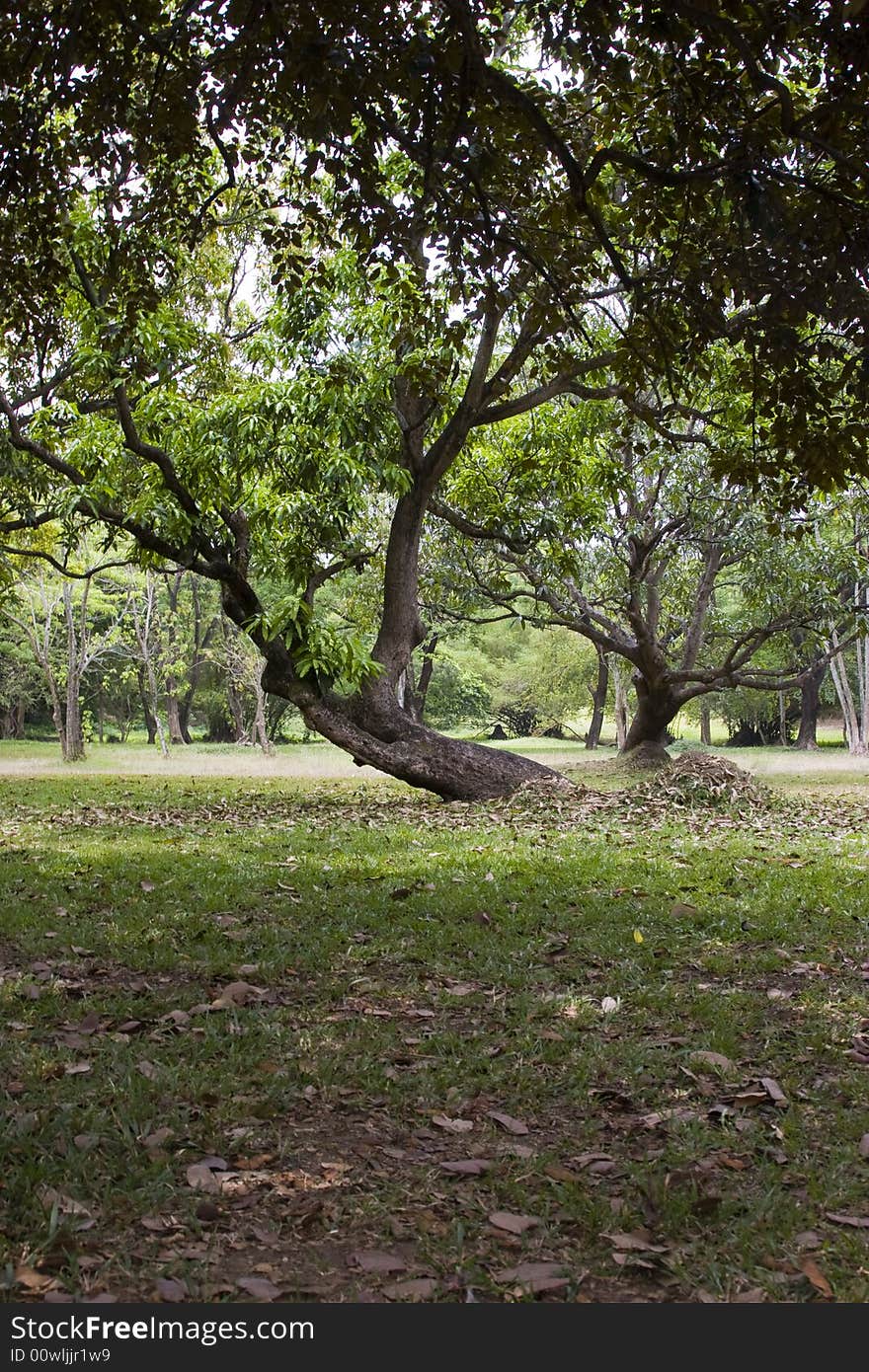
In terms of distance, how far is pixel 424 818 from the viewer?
497 inches

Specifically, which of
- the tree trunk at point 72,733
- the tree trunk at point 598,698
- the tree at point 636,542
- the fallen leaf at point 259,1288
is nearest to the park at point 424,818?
the fallen leaf at point 259,1288

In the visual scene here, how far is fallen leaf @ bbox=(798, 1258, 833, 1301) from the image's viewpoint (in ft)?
8.91

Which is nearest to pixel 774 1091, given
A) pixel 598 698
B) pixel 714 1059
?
pixel 714 1059

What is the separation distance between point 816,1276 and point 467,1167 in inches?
43.9

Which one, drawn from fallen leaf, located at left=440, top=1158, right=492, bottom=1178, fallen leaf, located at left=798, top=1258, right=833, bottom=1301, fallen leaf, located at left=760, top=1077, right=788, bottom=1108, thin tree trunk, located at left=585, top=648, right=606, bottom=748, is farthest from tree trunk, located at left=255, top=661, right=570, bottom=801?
thin tree trunk, located at left=585, top=648, right=606, bottom=748

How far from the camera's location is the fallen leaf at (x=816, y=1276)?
2.72 metres

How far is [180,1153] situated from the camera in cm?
342

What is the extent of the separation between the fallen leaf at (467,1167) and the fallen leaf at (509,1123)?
267 mm

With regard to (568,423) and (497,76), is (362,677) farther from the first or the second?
(497,76)

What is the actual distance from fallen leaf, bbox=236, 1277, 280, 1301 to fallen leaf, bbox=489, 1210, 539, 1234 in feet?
2.30

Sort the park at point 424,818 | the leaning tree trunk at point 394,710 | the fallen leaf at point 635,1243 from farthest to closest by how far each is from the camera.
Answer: the leaning tree trunk at point 394,710 < the park at point 424,818 < the fallen leaf at point 635,1243

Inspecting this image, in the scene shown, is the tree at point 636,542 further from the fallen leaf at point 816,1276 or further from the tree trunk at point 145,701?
the tree trunk at point 145,701

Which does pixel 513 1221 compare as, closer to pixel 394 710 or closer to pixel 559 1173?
pixel 559 1173

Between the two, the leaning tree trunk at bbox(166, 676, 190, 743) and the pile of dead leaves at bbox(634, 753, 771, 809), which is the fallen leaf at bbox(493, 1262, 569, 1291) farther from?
the leaning tree trunk at bbox(166, 676, 190, 743)
